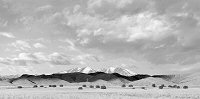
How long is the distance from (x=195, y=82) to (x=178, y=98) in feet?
486

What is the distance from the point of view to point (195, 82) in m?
199

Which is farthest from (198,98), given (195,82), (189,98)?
(195,82)

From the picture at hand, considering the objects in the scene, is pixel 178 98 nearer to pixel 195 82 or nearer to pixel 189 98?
pixel 189 98

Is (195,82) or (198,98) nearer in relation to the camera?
(198,98)

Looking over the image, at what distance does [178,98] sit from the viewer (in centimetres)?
5734

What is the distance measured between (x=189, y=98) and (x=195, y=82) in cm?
14730

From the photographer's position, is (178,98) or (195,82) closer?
(178,98)

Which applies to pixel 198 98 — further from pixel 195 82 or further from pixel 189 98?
pixel 195 82

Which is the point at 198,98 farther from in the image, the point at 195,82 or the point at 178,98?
the point at 195,82

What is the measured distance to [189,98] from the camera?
57.7m

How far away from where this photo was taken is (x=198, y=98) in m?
56.9

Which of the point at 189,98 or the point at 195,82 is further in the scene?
the point at 195,82

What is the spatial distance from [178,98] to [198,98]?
333cm

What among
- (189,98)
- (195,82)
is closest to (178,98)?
(189,98)
